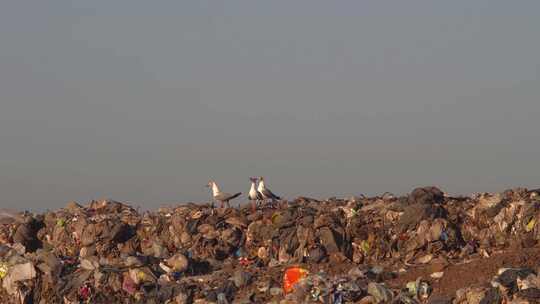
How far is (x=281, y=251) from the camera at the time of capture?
49.6 ft

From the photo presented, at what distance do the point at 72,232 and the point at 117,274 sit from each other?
3691 mm

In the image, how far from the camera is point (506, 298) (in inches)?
412

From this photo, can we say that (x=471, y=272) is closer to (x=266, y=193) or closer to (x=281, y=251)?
(x=281, y=251)

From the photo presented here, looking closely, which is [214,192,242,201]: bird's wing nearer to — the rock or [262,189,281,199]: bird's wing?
[262,189,281,199]: bird's wing

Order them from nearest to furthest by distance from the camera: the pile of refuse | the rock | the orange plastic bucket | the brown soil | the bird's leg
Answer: the rock, the brown soil, the pile of refuse, the orange plastic bucket, the bird's leg

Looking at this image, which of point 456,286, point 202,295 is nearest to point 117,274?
point 202,295

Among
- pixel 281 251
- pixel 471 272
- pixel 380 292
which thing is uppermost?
pixel 471 272

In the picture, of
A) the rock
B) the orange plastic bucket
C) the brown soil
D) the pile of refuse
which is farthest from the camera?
the orange plastic bucket

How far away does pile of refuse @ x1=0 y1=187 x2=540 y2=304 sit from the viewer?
12.5 meters

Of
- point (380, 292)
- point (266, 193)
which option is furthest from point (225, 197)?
point (380, 292)

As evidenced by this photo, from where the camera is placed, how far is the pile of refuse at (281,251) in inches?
491

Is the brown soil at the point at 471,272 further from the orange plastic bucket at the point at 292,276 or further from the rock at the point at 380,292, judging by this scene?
the orange plastic bucket at the point at 292,276

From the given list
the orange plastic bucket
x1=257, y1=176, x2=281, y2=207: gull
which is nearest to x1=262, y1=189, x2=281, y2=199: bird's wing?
x1=257, y1=176, x2=281, y2=207: gull

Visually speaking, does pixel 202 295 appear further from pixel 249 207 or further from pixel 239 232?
pixel 249 207
